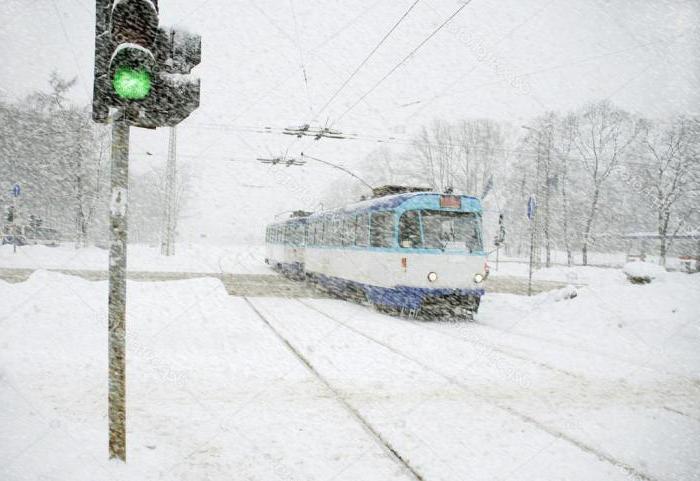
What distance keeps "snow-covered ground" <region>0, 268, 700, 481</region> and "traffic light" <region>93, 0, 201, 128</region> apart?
2.31 m

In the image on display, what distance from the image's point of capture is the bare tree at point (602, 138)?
40.5 metres

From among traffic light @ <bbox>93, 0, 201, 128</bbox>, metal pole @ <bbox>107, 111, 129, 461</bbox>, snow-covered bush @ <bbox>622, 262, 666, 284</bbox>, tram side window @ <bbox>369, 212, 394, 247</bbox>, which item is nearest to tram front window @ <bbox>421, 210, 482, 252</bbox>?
tram side window @ <bbox>369, 212, 394, 247</bbox>

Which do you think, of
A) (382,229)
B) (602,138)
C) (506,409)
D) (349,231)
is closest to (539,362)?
(506,409)

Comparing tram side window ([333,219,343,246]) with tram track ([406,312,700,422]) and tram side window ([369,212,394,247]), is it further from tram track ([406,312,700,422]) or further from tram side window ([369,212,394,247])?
tram track ([406,312,700,422])

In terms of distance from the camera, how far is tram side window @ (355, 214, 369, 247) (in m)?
14.0

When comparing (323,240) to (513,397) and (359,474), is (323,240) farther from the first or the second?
(359,474)

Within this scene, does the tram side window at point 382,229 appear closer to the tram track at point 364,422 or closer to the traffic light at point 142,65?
the tram track at point 364,422

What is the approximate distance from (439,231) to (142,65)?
975 cm

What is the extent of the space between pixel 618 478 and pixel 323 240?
15107 mm

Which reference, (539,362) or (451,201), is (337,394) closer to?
(539,362)

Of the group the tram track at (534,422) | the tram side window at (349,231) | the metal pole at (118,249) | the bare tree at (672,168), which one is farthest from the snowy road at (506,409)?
the bare tree at (672,168)

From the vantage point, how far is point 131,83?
3.18 meters

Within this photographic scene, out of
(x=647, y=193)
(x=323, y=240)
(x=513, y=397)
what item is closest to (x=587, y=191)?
(x=647, y=193)

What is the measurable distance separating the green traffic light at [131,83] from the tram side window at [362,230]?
10.8 m
